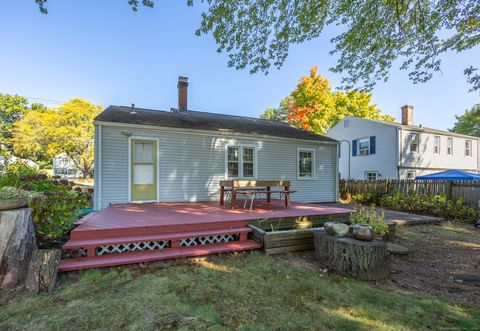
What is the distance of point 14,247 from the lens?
9.02 feet

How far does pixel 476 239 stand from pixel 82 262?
8.49 meters

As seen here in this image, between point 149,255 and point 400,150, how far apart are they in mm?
15928

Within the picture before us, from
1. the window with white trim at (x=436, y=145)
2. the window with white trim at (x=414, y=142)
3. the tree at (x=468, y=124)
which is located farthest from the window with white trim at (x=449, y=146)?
the tree at (x=468, y=124)

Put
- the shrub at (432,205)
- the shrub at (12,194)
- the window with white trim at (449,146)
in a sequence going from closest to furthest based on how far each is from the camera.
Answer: the shrub at (12,194), the shrub at (432,205), the window with white trim at (449,146)

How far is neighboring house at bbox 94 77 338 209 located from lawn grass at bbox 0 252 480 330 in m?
4.27

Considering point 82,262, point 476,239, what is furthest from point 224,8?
point 476,239

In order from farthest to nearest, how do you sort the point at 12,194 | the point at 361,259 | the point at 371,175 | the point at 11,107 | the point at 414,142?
the point at 11,107
the point at 371,175
the point at 414,142
the point at 361,259
the point at 12,194

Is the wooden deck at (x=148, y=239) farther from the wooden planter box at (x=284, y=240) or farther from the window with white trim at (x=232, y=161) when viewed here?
the window with white trim at (x=232, y=161)

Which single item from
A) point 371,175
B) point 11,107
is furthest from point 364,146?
point 11,107

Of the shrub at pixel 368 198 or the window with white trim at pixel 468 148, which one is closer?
the shrub at pixel 368 198

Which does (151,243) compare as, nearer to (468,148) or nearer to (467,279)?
(467,279)

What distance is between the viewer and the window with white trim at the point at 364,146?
15958 mm

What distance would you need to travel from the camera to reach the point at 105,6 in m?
7.54

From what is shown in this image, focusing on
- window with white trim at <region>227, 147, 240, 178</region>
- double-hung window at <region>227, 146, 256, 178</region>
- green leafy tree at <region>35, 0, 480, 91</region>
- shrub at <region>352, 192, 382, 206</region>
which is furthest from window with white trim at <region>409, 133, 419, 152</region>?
window with white trim at <region>227, 147, 240, 178</region>
